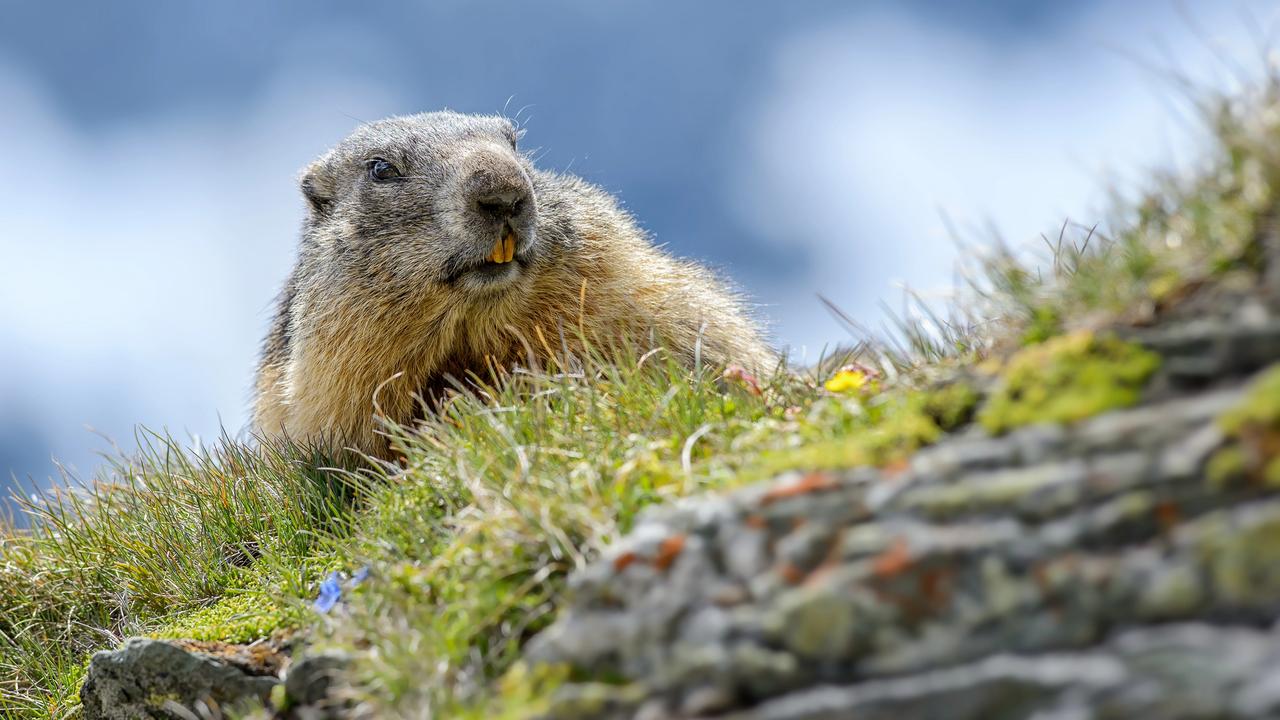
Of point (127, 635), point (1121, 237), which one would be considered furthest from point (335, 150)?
point (1121, 237)

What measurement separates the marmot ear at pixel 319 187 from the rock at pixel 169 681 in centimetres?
410

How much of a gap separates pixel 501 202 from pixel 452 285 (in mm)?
606

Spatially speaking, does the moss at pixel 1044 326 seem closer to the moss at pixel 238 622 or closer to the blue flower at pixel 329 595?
the blue flower at pixel 329 595

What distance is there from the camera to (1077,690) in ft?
7.39

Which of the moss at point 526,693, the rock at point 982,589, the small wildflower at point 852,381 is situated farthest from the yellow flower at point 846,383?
the moss at point 526,693

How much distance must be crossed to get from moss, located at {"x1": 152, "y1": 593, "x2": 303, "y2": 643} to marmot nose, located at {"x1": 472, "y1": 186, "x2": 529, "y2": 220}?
2513mm

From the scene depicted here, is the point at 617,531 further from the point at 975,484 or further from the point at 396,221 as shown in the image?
the point at 396,221

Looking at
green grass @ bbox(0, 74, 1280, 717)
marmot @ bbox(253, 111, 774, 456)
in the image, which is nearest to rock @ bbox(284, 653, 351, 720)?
green grass @ bbox(0, 74, 1280, 717)

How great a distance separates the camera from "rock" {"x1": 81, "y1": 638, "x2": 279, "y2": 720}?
4.27 metres

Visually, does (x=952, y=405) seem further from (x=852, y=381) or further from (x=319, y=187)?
(x=319, y=187)

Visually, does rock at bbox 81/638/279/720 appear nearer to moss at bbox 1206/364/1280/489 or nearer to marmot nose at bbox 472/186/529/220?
marmot nose at bbox 472/186/529/220

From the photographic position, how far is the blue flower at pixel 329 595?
Result: 4207mm

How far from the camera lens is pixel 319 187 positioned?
803 cm

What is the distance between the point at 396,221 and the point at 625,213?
189cm
